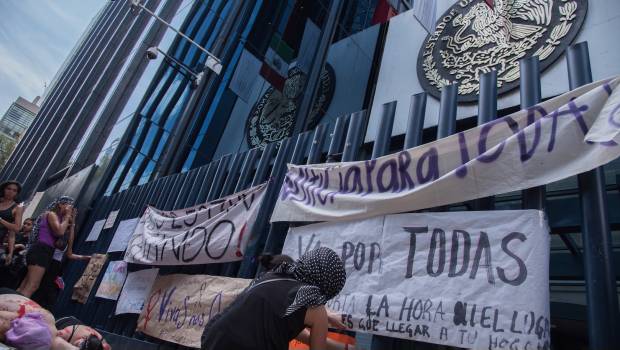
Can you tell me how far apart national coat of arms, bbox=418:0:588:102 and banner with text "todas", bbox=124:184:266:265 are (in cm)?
378

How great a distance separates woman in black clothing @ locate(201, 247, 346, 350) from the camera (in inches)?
86.7

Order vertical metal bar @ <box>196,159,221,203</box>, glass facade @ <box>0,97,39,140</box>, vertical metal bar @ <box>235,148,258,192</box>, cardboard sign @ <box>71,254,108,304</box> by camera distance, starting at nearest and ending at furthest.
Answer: vertical metal bar @ <box>235,148,258,192</box>, vertical metal bar @ <box>196,159,221,203</box>, cardboard sign @ <box>71,254,108,304</box>, glass facade @ <box>0,97,39,140</box>

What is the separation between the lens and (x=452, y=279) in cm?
265

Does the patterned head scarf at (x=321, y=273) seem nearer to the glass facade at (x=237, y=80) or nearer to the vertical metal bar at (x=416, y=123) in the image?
the vertical metal bar at (x=416, y=123)

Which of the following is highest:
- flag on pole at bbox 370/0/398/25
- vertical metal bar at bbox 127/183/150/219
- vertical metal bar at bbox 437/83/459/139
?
flag on pole at bbox 370/0/398/25

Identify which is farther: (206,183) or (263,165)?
(206,183)

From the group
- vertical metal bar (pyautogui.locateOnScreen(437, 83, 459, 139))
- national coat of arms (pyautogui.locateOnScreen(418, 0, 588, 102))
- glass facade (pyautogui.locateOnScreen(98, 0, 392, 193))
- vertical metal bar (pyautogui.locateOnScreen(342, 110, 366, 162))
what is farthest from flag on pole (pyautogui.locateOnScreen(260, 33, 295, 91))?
vertical metal bar (pyautogui.locateOnScreen(437, 83, 459, 139))

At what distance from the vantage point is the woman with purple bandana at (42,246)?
5004 mm

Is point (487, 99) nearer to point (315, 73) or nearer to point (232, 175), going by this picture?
point (232, 175)

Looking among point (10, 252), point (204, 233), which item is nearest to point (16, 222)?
point (10, 252)

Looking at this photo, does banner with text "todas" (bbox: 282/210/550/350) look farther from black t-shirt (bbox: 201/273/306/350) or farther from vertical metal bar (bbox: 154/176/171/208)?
vertical metal bar (bbox: 154/176/171/208)

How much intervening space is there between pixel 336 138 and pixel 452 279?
2.15m

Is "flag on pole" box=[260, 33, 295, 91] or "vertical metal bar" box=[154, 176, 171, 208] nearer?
"vertical metal bar" box=[154, 176, 171, 208]

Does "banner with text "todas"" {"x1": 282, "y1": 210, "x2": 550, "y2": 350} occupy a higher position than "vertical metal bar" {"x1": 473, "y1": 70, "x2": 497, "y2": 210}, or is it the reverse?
"vertical metal bar" {"x1": 473, "y1": 70, "x2": 497, "y2": 210}
